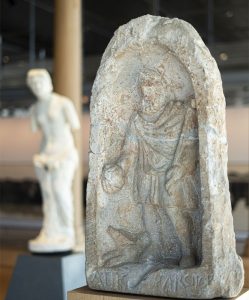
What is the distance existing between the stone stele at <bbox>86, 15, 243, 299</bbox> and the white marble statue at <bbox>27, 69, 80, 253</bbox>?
258 centimetres

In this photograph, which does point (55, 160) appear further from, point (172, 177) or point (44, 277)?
point (172, 177)

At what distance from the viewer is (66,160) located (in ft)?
17.2

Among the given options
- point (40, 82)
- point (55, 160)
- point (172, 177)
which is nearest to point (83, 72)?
point (40, 82)

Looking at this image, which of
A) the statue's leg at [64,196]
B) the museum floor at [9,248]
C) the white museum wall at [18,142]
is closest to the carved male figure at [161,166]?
the statue's leg at [64,196]

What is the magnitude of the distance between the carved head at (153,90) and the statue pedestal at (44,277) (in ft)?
7.79

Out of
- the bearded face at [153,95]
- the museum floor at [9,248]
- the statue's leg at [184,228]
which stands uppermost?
the bearded face at [153,95]

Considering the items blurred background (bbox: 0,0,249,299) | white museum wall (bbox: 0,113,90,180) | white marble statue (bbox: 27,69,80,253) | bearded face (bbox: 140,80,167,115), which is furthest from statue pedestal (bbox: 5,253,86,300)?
white museum wall (bbox: 0,113,90,180)

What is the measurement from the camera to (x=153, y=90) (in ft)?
8.55

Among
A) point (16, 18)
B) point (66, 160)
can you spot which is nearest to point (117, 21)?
point (16, 18)

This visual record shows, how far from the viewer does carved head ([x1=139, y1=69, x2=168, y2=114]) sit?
260 cm

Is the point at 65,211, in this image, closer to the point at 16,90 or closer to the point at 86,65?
the point at 86,65

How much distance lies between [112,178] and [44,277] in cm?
230

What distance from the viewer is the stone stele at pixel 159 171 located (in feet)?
7.93

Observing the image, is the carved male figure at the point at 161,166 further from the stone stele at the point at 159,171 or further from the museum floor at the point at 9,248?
the museum floor at the point at 9,248
